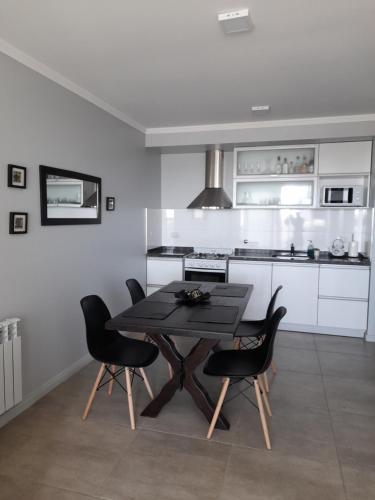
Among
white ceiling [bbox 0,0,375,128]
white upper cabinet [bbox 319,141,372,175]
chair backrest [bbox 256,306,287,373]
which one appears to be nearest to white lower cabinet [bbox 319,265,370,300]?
white upper cabinet [bbox 319,141,372,175]

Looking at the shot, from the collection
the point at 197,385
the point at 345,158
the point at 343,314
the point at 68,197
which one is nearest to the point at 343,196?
the point at 345,158

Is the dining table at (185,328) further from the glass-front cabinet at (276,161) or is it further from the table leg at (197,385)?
the glass-front cabinet at (276,161)

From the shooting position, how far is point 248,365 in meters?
2.43

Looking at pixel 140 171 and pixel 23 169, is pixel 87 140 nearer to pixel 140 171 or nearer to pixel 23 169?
pixel 23 169

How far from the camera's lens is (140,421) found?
8.41 ft

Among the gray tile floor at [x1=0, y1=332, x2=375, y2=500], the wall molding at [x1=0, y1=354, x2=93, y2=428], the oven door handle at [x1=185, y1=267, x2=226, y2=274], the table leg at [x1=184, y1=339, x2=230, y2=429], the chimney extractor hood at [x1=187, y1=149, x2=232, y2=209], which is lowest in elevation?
the gray tile floor at [x1=0, y1=332, x2=375, y2=500]

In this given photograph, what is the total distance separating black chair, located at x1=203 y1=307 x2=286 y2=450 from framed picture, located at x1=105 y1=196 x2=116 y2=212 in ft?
6.46

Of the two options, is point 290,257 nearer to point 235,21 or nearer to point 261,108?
point 261,108

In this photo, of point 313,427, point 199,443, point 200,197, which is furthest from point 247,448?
point 200,197

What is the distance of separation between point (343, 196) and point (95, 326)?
333 cm

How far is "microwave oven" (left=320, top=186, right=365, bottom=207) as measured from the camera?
4348 millimetres

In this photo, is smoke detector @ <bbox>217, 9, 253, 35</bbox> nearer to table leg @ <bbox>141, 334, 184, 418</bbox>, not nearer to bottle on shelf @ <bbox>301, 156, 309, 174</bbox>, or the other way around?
table leg @ <bbox>141, 334, 184, 418</bbox>

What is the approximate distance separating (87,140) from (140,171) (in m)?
1.26

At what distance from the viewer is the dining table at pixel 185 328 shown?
226 centimetres
